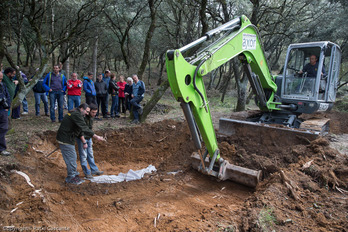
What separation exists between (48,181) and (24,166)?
2.14 feet

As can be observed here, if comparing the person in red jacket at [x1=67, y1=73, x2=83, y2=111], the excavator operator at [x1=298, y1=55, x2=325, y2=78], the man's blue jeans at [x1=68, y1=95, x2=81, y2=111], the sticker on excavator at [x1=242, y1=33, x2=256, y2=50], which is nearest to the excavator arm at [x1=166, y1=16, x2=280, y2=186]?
the sticker on excavator at [x1=242, y1=33, x2=256, y2=50]

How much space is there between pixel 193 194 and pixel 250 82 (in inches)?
127

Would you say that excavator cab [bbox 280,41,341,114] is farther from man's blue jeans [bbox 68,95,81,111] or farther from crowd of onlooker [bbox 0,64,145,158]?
man's blue jeans [bbox 68,95,81,111]

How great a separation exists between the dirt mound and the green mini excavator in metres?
0.49

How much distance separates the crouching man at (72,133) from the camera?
466 centimetres

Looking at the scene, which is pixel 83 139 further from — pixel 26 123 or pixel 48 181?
pixel 26 123

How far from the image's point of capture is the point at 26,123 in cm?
750

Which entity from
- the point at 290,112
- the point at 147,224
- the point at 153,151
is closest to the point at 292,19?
the point at 290,112

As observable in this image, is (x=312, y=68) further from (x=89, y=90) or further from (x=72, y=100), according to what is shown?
(x=72, y=100)

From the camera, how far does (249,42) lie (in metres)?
5.21

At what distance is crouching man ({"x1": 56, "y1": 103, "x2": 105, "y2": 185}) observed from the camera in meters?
4.66

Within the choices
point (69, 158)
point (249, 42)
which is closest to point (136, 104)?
point (69, 158)

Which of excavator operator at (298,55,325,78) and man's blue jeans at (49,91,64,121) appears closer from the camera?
excavator operator at (298,55,325,78)

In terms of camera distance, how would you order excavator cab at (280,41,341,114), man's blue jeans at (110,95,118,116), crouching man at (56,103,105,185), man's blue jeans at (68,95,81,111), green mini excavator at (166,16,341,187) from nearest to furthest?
green mini excavator at (166,16,341,187) < crouching man at (56,103,105,185) < excavator cab at (280,41,341,114) < man's blue jeans at (68,95,81,111) < man's blue jeans at (110,95,118,116)
